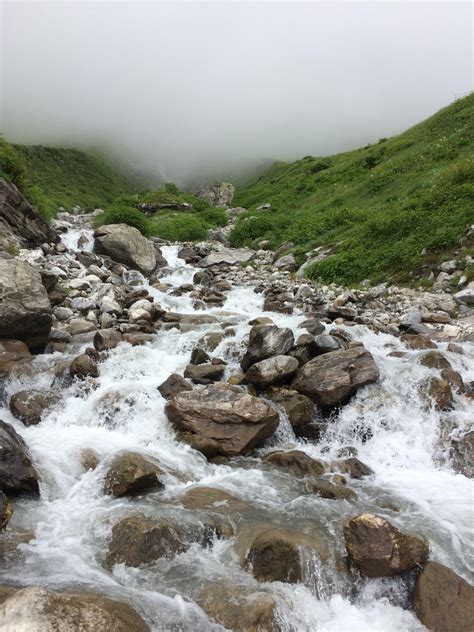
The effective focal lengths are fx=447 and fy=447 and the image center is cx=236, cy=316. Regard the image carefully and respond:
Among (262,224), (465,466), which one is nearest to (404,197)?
(262,224)

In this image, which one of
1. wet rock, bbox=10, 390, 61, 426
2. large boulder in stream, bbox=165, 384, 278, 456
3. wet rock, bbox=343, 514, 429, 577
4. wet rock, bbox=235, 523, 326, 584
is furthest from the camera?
wet rock, bbox=10, 390, 61, 426

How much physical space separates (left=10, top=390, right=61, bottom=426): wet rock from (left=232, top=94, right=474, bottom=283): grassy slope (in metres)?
15.8

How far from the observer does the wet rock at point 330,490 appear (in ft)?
29.2

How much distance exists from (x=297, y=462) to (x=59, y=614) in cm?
622

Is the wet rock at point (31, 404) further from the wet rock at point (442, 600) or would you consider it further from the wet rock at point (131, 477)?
the wet rock at point (442, 600)

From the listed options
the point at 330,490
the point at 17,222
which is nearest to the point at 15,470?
the point at 330,490

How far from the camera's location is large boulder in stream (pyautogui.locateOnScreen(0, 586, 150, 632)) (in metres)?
4.53

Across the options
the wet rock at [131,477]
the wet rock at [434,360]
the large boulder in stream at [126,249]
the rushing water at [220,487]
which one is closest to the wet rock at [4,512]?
the rushing water at [220,487]

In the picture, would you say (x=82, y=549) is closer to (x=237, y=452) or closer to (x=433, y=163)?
(x=237, y=452)

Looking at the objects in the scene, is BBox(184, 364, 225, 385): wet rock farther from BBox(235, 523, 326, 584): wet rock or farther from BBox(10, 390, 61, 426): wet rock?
BBox(235, 523, 326, 584): wet rock

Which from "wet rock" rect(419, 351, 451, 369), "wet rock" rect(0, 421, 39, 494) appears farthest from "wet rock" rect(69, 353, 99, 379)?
"wet rock" rect(419, 351, 451, 369)

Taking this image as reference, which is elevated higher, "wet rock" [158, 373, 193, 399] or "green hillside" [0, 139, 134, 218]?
"green hillside" [0, 139, 134, 218]

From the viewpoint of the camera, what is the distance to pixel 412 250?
71.6 ft

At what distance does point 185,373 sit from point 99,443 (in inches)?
141
